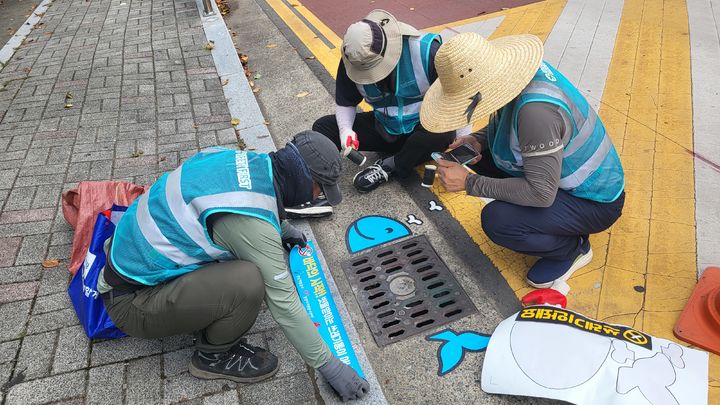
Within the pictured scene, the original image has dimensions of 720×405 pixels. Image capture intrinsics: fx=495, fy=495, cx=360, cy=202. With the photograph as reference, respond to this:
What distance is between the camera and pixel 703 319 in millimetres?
2311

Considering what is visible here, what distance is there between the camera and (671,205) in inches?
119

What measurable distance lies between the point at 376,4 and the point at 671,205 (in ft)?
17.5

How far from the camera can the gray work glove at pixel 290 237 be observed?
9.75 ft

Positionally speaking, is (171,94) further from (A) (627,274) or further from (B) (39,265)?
(A) (627,274)

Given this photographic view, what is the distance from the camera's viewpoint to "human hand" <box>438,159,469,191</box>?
8.31 ft

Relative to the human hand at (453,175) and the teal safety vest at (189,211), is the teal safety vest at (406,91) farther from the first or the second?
the teal safety vest at (189,211)

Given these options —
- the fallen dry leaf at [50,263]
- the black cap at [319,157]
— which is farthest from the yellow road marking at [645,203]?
the fallen dry leaf at [50,263]

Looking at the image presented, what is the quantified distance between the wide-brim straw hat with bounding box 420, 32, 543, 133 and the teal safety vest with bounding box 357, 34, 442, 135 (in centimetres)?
72

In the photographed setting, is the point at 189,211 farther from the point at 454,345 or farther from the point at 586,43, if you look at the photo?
the point at 586,43

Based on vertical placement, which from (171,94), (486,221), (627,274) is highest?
(486,221)

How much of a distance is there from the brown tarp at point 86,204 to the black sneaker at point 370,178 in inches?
58.3

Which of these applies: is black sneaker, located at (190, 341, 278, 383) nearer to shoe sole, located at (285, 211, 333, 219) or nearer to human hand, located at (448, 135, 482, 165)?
shoe sole, located at (285, 211, 333, 219)

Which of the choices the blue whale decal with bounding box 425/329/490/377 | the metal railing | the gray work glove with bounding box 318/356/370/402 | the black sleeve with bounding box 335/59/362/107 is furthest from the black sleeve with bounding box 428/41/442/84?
the metal railing


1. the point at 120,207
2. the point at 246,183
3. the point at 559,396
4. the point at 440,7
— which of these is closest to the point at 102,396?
the point at 120,207
